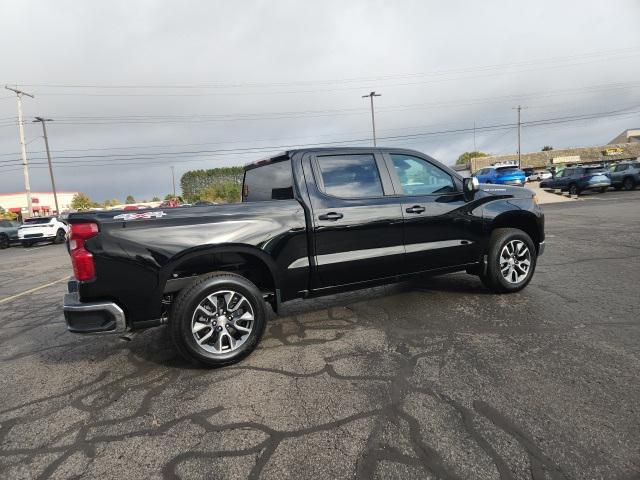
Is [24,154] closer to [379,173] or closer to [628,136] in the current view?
[379,173]

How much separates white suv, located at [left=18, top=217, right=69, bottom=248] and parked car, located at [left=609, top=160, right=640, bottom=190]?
31842mm

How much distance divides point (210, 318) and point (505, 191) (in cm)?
382

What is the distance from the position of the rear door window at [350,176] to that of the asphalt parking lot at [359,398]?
1403mm

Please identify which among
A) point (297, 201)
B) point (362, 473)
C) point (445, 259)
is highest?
point (297, 201)

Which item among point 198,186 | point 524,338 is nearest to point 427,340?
point 524,338

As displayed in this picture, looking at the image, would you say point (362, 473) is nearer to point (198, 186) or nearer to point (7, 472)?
point (7, 472)

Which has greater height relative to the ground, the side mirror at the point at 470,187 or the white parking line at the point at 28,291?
the side mirror at the point at 470,187

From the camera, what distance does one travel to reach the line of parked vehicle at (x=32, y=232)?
68.0ft

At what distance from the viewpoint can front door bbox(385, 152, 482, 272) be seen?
14.3ft

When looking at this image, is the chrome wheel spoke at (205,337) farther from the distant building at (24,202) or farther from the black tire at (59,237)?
the distant building at (24,202)

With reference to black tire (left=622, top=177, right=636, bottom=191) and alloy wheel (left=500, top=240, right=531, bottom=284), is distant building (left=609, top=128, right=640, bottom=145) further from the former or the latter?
alloy wheel (left=500, top=240, right=531, bottom=284)

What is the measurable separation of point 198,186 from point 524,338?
11389 cm

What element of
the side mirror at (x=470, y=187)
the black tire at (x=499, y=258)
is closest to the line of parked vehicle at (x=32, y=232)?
the side mirror at (x=470, y=187)

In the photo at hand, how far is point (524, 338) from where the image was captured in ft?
12.0
